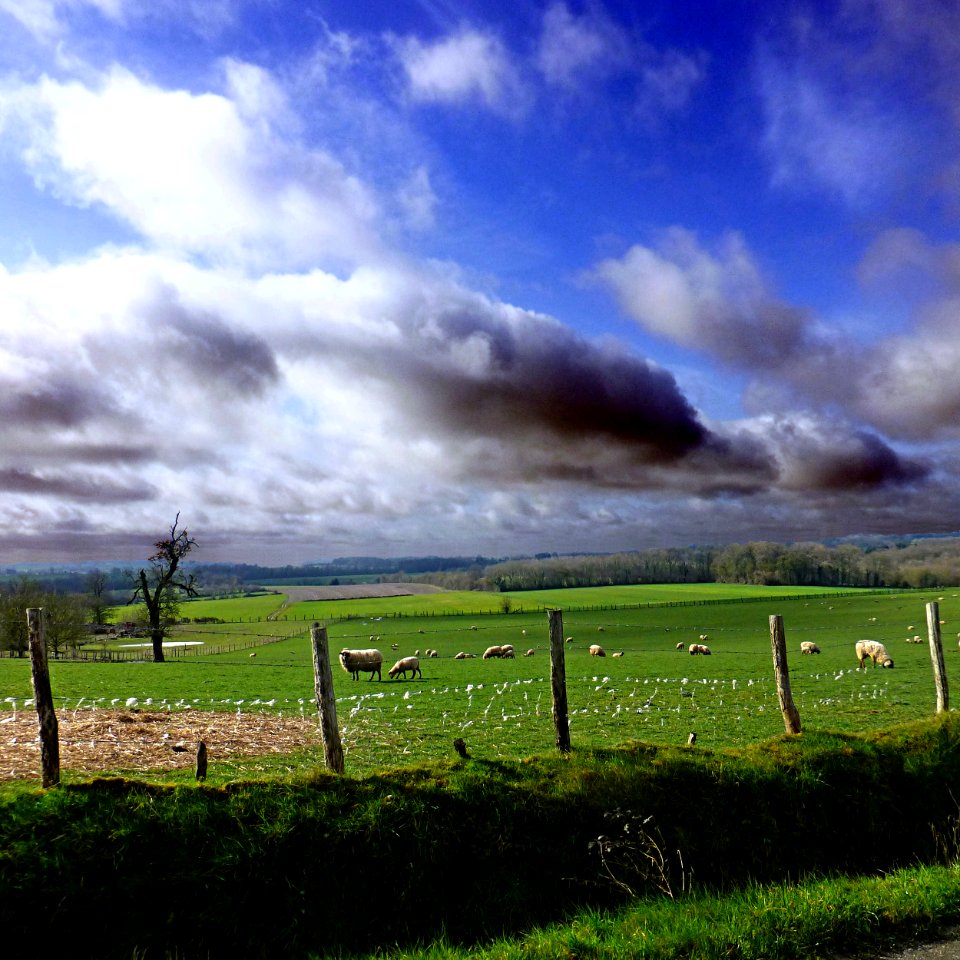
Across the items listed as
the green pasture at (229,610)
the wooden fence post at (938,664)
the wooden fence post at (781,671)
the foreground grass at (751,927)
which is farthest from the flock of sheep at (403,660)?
the green pasture at (229,610)

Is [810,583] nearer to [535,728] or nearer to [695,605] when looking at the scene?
[695,605]

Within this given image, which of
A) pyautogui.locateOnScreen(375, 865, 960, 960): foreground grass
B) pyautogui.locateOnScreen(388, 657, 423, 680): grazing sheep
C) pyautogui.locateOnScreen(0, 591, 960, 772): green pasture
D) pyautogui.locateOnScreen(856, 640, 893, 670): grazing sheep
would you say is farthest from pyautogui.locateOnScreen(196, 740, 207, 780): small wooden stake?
pyautogui.locateOnScreen(856, 640, 893, 670): grazing sheep

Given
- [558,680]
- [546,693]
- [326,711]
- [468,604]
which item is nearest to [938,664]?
[558,680]

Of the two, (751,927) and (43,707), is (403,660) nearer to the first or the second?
(43,707)

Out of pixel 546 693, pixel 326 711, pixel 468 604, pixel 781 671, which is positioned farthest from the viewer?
pixel 468 604

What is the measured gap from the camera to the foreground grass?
257 inches

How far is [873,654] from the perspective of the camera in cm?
4003

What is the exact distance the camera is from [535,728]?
2028 centimetres

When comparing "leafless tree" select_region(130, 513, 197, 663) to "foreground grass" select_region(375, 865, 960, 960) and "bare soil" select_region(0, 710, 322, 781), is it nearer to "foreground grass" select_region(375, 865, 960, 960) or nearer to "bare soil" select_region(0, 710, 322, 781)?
"bare soil" select_region(0, 710, 322, 781)

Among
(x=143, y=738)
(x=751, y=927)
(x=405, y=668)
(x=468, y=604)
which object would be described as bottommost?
(x=468, y=604)

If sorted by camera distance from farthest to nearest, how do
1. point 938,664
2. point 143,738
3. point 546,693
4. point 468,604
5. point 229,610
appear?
point 229,610 → point 468,604 → point 546,693 → point 143,738 → point 938,664

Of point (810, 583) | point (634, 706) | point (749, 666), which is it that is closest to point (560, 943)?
point (634, 706)

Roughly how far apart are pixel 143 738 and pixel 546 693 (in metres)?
16.6

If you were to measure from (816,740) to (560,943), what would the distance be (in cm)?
667
